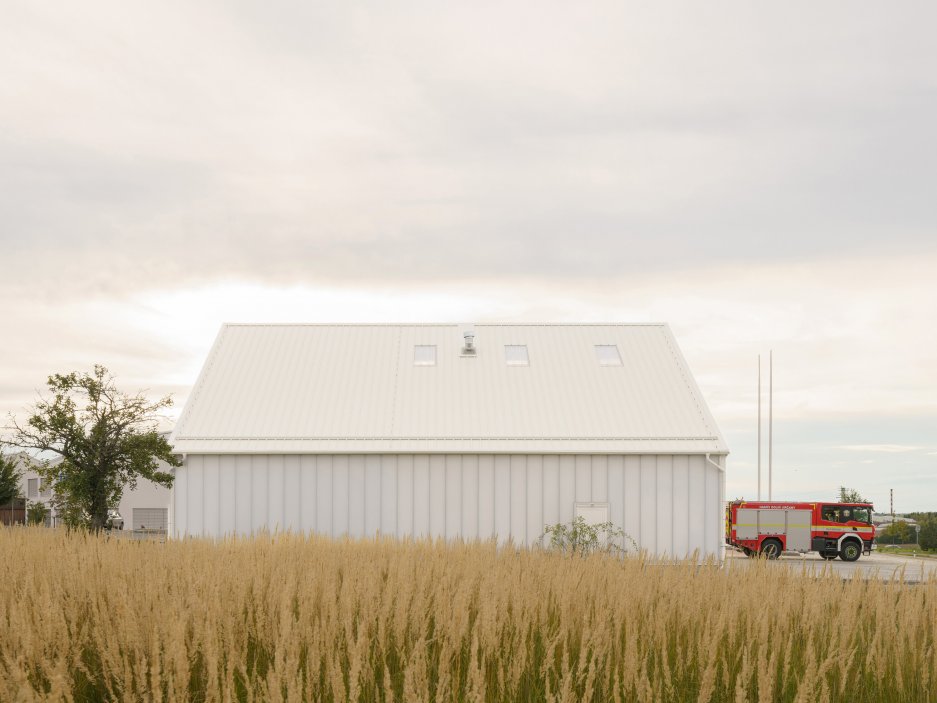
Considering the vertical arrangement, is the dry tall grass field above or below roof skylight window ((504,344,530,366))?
below

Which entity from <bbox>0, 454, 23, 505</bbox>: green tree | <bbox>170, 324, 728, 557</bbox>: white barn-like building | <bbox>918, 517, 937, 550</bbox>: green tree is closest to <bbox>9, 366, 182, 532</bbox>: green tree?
<bbox>170, 324, 728, 557</bbox>: white barn-like building

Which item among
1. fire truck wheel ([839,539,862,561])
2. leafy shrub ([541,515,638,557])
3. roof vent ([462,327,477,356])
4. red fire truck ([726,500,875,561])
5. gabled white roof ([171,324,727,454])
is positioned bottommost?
fire truck wheel ([839,539,862,561])

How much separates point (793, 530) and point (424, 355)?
52.1 ft

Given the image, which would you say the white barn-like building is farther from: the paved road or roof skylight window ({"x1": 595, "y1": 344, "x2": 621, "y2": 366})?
the paved road

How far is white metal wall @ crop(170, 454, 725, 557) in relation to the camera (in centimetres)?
2359

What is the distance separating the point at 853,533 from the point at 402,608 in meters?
32.1

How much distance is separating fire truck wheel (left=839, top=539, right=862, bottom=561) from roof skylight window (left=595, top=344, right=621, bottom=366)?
1276 centimetres

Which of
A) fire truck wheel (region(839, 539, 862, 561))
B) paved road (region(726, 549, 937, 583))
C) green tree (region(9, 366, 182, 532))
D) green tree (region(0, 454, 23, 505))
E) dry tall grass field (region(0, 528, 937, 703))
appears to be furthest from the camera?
green tree (region(0, 454, 23, 505))

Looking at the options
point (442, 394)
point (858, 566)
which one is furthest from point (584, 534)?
point (858, 566)

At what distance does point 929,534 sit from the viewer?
49.6 m

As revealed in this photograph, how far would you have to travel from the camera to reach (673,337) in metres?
29.5

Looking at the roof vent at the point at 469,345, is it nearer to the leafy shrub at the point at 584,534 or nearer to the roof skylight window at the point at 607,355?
the roof skylight window at the point at 607,355

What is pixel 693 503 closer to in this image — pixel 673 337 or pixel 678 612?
pixel 673 337

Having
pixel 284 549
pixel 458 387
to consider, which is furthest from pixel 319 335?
pixel 284 549
